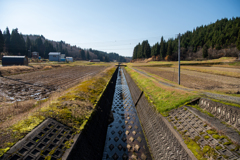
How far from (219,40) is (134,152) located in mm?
95618

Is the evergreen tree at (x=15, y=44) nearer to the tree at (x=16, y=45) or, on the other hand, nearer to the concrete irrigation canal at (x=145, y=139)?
the tree at (x=16, y=45)

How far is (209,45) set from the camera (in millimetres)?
83125

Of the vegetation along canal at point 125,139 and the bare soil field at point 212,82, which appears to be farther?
the bare soil field at point 212,82

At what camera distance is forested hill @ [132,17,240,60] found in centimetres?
7088

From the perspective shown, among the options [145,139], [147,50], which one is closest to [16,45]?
[147,50]

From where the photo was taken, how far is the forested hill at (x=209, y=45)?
7088 centimetres

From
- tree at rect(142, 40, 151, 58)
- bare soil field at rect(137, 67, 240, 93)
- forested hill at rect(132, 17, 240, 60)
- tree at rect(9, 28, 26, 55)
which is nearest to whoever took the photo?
bare soil field at rect(137, 67, 240, 93)

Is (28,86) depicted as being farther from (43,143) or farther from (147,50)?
(147,50)

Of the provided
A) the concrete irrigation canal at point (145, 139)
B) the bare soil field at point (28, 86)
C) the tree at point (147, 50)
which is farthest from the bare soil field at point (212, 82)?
the tree at point (147, 50)

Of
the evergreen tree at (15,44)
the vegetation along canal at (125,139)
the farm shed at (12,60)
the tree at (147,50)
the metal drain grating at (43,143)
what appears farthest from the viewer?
the tree at (147,50)

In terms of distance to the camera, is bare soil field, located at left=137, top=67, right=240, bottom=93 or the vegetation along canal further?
bare soil field, located at left=137, top=67, right=240, bottom=93

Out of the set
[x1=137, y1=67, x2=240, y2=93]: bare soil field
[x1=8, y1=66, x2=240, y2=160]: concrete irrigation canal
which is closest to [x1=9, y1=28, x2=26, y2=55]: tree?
[x1=137, y1=67, x2=240, y2=93]: bare soil field

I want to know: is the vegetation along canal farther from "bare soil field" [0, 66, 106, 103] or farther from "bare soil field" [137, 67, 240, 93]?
"bare soil field" [137, 67, 240, 93]

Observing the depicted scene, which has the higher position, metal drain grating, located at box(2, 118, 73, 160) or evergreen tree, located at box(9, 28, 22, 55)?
evergreen tree, located at box(9, 28, 22, 55)
